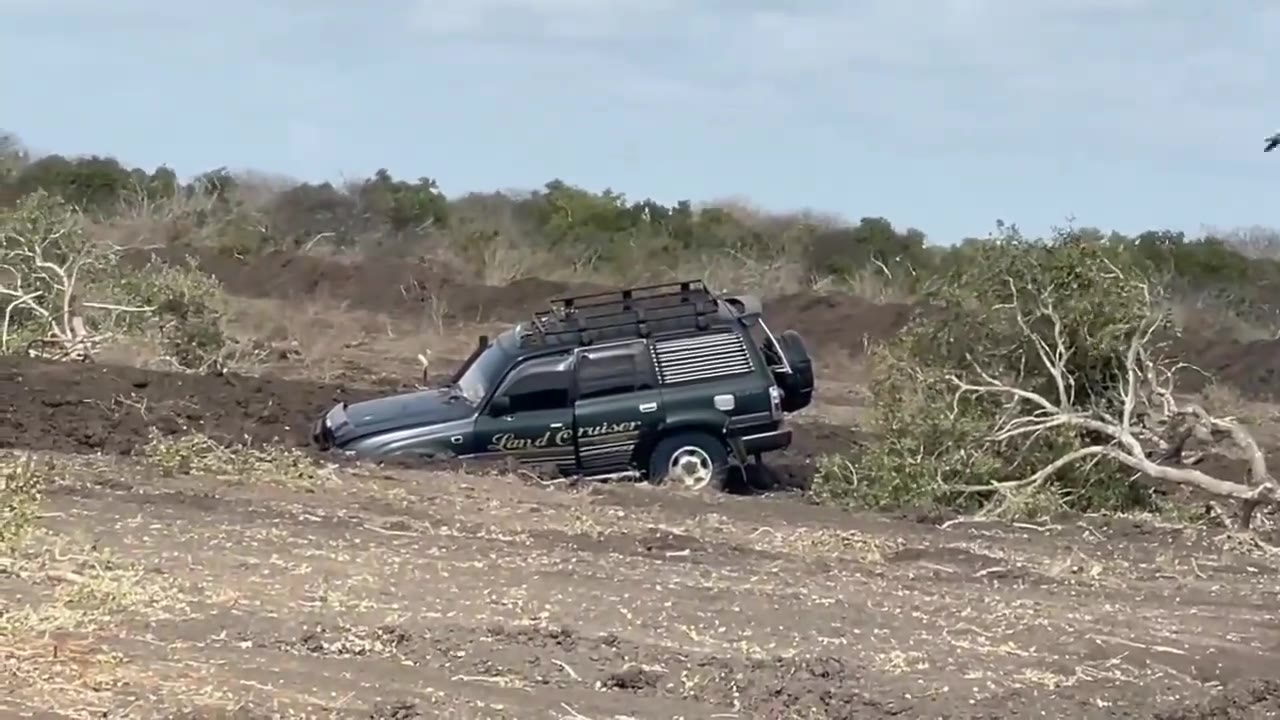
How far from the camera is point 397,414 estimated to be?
50.8 ft

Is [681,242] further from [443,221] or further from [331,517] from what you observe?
[331,517]

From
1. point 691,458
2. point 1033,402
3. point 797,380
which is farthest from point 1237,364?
point 691,458

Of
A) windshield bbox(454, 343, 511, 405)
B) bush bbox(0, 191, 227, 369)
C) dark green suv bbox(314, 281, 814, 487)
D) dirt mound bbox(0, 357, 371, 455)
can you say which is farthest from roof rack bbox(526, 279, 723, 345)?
bush bbox(0, 191, 227, 369)

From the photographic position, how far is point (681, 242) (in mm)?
44469

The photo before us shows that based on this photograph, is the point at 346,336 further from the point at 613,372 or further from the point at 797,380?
the point at 613,372

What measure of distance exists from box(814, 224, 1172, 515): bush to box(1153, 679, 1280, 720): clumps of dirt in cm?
556

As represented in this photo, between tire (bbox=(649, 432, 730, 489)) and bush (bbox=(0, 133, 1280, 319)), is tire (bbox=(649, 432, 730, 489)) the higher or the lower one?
the lower one

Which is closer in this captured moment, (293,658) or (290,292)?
(293,658)

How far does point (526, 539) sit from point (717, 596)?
2189mm

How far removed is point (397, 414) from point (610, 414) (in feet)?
6.16

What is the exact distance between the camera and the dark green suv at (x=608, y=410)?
15.1 m

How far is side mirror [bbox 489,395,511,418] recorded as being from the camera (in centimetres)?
1505

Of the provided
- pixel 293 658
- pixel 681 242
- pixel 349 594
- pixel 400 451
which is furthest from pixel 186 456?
pixel 681 242

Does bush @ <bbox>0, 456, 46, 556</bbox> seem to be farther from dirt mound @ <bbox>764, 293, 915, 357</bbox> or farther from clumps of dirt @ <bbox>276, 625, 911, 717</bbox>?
dirt mound @ <bbox>764, 293, 915, 357</bbox>
